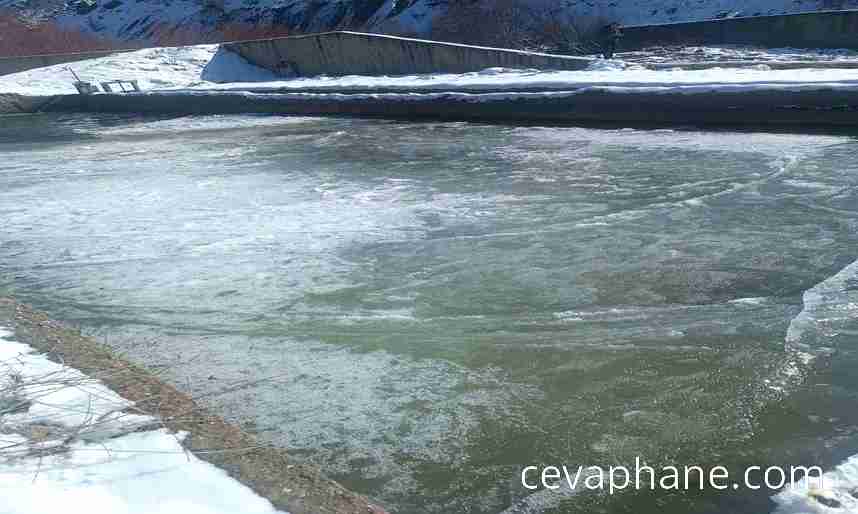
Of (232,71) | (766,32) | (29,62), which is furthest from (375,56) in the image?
(29,62)

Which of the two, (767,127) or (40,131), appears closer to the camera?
(767,127)

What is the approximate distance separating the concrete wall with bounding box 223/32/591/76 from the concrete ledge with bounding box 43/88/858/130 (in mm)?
3505

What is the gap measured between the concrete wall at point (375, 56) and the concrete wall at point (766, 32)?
5.11m

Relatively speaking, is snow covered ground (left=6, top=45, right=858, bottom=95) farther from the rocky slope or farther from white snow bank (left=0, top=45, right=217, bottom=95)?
the rocky slope

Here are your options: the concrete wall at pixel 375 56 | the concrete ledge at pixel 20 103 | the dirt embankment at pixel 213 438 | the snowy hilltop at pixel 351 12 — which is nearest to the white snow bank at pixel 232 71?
the concrete wall at pixel 375 56

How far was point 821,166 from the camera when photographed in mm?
8477

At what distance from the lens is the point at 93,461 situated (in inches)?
120

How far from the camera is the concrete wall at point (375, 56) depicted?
57.6 ft

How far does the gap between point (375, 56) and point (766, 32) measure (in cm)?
841

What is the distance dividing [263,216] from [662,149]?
4491 mm

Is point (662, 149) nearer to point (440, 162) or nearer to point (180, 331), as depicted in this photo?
point (440, 162)

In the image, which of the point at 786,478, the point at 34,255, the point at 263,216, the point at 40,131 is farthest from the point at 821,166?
the point at 40,131

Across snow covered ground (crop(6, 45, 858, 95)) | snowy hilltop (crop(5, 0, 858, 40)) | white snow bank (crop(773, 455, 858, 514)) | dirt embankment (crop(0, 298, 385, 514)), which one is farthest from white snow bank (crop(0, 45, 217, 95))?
white snow bank (crop(773, 455, 858, 514))

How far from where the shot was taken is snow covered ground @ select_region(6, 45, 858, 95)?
11.5m
